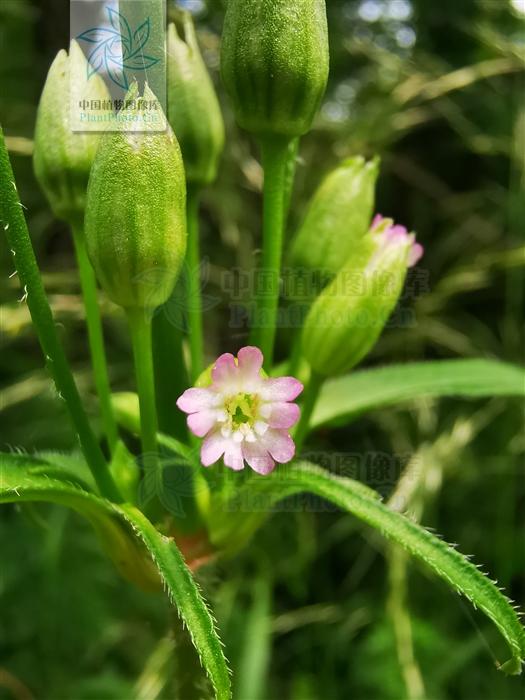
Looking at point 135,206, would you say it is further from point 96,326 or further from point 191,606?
point 191,606

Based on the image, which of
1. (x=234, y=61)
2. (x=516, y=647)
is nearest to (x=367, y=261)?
(x=234, y=61)

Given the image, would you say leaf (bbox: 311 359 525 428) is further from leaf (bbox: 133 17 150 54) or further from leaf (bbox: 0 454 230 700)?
leaf (bbox: 133 17 150 54)

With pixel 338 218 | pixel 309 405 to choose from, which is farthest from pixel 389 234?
pixel 309 405

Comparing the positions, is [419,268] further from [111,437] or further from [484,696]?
[111,437]

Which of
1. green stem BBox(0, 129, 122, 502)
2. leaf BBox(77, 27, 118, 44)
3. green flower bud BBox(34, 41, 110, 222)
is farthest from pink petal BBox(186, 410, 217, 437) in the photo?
leaf BBox(77, 27, 118, 44)

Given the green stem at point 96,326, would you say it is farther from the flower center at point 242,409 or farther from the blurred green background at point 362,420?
the blurred green background at point 362,420

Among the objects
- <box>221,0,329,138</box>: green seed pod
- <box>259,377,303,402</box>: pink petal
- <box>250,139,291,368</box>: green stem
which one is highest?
<box>221,0,329,138</box>: green seed pod
